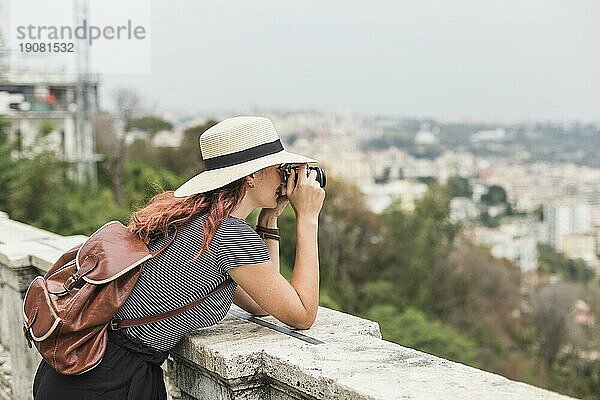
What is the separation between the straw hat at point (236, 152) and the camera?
83.8 inches

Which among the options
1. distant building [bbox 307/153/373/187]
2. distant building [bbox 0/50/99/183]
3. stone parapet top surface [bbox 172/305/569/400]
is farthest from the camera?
distant building [bbox 307/153/373/187]

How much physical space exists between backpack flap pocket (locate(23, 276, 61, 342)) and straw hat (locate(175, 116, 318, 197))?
0.39 metres

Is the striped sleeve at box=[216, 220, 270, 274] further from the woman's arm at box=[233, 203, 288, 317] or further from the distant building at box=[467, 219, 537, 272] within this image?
the distant building at box=[467, 219, 537, 272]

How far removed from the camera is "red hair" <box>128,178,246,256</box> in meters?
2.08

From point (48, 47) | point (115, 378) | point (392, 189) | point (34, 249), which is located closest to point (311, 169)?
point (115, 378)

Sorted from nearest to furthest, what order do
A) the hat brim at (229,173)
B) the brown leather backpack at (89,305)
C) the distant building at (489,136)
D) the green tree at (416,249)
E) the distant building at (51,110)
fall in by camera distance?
the brown leather backpack at (89,305), the hat brim at (229,173), the distant building at (51,110), the green tree at (416,249), the distant building at (489,136)

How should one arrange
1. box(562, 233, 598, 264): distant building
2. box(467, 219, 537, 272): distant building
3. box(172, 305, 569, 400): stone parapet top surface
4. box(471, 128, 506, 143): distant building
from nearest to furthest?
box(172, 305, 569, 400): stone parapet top surface
box(467, 219, 537, 272): distant building
box(562, 233, 598, 264): distant building
box(471, 128, 506, 143): distant building

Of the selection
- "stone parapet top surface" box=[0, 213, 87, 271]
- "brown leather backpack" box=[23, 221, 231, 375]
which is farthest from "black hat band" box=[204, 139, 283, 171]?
"stone parapet top surface" box=[0, 213, 87, 271]

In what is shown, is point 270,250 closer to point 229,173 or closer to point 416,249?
point 229,173

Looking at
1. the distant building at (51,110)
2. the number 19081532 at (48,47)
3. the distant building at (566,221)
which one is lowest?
the distant building at (566,221)

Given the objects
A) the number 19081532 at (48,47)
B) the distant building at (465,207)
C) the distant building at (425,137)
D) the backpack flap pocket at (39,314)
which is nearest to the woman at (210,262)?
the backpack flap pocket at (39,314)

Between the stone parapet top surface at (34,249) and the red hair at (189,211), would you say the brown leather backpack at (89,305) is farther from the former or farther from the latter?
the stone parapet top surface at (34,249)

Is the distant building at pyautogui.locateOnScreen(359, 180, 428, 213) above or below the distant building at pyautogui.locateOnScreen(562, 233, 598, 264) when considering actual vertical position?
above

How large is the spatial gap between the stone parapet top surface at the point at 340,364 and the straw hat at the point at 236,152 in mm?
359
